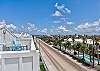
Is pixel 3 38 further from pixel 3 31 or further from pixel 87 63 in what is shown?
pixel 87 63

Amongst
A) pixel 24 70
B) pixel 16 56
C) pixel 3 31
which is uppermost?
pixel 3 31

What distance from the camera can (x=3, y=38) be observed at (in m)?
16.9

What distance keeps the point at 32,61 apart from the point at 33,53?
372 mm

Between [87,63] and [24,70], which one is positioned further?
[87,63]

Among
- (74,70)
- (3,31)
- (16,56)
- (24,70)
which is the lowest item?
(74,70)

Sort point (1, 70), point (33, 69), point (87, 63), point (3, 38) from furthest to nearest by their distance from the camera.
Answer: point (87, 63), point (3, 38), point (33, 69), point (1, 70)

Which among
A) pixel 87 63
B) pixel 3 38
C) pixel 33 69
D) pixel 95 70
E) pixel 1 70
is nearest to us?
pixel 1 70

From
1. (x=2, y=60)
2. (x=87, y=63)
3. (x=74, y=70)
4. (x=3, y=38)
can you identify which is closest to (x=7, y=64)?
(x=2, y=60)

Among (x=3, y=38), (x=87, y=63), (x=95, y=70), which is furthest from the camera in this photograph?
(x=87, y=63)

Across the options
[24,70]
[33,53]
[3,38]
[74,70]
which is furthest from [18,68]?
[74,70]

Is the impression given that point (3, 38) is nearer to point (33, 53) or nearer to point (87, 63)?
point (33, 53)

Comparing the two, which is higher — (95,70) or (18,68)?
(18,68)

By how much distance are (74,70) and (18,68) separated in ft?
91.1

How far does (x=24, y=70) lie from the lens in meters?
9.89
